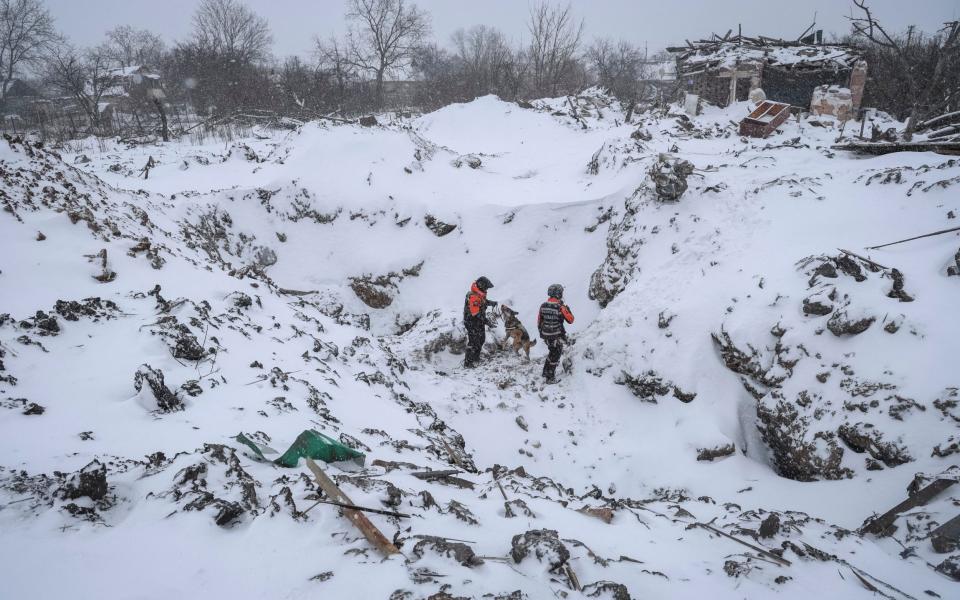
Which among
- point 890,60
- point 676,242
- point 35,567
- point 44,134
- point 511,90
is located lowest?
point 35,567

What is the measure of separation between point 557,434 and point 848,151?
769cm

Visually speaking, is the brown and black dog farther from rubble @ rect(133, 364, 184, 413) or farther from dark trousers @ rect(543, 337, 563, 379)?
rubble @ rect(133, 364, 184, 413)

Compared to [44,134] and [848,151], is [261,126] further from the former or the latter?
[848,151]

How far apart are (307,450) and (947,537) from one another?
4157 mm

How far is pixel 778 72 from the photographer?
14.3 meters

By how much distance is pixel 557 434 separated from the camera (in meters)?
5.95

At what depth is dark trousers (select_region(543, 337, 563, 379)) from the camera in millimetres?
6723

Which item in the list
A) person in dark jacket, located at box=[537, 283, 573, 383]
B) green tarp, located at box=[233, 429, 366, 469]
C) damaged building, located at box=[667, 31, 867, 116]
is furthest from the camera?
damaged building, located at box=[667, 31, 867, 116]

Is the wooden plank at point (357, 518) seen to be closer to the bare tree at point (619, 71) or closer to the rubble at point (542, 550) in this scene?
the rubble at point (542, 550)

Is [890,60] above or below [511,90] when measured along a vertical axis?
below

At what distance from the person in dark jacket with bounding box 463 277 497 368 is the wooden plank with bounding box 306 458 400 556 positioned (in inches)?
178

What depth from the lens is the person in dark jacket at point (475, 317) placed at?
7.00 metres

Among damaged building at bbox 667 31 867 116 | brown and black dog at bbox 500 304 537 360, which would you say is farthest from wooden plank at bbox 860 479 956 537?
damaged building at bbox 667 31 867 116

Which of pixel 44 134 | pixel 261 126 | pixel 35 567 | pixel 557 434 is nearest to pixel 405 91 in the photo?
pixel 261 126
